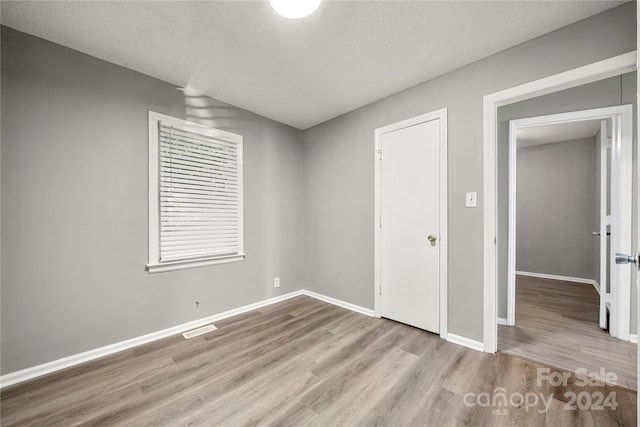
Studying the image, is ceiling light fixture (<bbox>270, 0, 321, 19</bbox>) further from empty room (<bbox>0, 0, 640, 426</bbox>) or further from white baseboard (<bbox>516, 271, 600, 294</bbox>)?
white baseboard (<bbox>516, 271, 600, 294</bbox>)

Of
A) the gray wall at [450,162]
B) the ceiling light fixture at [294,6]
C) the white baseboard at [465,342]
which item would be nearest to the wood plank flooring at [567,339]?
the white baseboard at [465,342]

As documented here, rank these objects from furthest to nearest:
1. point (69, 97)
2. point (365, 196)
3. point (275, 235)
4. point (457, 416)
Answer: point (275, 235) < point (365, 196) < point (69, 97) < point (457, 416)

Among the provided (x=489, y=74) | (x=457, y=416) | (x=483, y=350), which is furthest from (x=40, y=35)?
(x=483, y=350)

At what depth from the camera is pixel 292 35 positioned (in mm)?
1879

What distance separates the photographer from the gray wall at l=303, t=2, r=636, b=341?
1.78m

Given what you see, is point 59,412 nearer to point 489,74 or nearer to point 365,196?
point 365,196

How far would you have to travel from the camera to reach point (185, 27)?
1810mm

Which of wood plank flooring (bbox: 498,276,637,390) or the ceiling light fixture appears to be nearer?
the ceiling light fixture

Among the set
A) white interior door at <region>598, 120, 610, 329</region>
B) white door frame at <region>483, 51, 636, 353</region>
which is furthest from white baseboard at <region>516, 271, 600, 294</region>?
white door frame at <region>483, 51, 636, 353</region>

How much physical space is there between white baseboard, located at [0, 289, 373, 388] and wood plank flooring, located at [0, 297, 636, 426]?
0.06 m

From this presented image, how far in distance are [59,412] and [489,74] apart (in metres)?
3.99

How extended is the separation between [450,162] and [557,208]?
4201mm

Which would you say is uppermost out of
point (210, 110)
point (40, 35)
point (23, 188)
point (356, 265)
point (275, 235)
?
point (40, 35)

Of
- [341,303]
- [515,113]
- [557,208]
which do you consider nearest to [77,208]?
[341,303]
